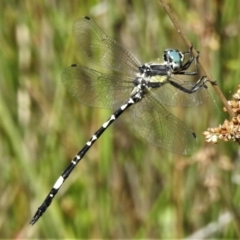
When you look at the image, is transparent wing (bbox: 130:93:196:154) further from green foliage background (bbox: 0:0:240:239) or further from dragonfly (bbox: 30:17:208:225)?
green foliage background (bbox: 0:0:240:239)

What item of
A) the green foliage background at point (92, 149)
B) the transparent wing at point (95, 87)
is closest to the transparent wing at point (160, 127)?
the transparent wing at point (95, 87)

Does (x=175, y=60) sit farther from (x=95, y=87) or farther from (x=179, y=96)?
(x=95, y=87)

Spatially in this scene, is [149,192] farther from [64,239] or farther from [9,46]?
[9,46]

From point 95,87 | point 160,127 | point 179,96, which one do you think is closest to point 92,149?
point 95,87

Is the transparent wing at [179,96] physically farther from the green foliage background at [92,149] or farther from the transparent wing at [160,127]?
the green foliage background at [92,149]

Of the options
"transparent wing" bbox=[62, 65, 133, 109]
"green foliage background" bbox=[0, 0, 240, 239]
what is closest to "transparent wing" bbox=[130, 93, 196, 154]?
"transparent wing" bbox=[62, 65, 133, 109]

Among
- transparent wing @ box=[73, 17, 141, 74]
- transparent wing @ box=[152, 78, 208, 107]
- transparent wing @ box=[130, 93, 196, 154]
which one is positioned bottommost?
transparent wing @ box=[130, 93, 196, 154]
